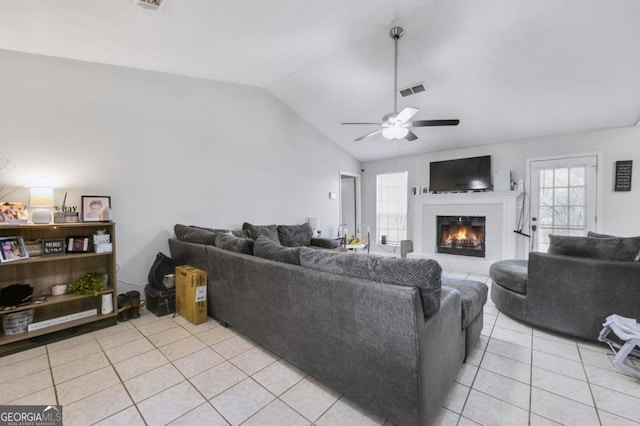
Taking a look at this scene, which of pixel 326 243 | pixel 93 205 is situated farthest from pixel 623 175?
pixel 93 205

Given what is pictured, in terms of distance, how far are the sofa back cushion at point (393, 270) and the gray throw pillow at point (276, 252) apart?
200 millimetres

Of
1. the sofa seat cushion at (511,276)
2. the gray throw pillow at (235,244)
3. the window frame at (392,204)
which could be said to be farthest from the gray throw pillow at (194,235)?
the window frame at (392,204)

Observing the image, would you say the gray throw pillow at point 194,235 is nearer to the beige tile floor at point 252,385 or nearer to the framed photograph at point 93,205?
A: the framed photograph at point 93,205

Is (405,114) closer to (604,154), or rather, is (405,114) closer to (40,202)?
(40,202)

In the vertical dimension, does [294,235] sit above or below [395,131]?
below

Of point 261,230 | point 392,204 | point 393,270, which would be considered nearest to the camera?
point 393,270

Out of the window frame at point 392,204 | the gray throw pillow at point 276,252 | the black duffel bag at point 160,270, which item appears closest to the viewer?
the gray throw pillow at point 276,252

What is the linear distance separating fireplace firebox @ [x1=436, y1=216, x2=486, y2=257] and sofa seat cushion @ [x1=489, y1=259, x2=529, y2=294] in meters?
1.95

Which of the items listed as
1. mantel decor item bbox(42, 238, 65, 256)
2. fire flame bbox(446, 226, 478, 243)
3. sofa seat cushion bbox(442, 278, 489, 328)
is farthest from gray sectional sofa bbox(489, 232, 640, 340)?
mantel decor item bbox(42, 238, 65, 256)

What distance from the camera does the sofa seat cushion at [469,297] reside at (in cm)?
195

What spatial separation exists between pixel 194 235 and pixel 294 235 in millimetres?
1933

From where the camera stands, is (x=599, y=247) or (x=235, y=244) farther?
(x=235, y=244)

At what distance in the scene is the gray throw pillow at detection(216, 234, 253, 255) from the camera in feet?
8.00

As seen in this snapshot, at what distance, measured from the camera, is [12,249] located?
226 cm
